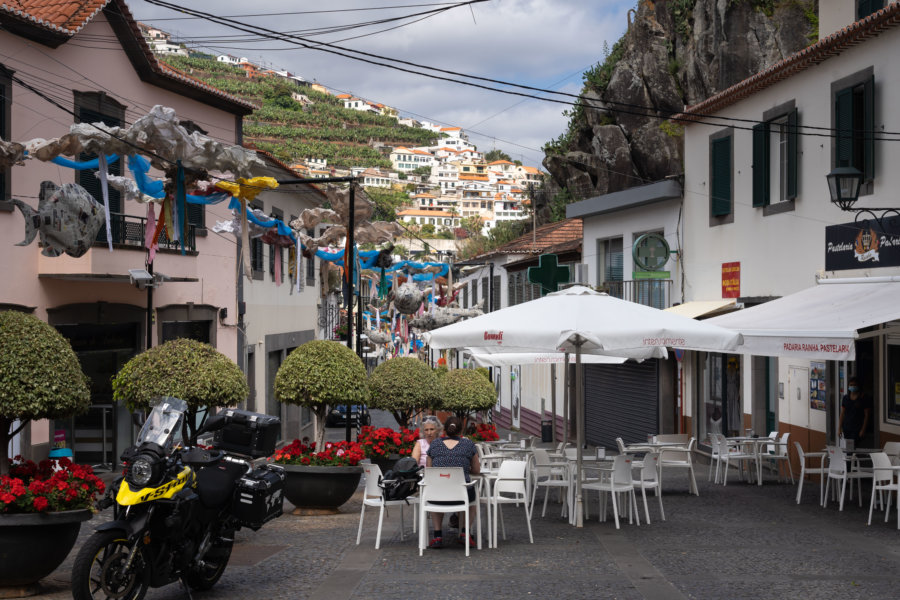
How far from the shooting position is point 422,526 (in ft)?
33.9

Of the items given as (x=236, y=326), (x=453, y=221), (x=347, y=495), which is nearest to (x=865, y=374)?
(x=347, y=495)

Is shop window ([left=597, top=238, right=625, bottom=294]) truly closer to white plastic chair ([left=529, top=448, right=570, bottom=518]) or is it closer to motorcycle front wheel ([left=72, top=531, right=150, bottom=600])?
white plastic chair ([left=529, top=448, right=570, bottom=518])

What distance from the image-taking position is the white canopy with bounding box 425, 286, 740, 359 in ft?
37.7

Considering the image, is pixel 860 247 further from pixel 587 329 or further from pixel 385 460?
pixel 385 460

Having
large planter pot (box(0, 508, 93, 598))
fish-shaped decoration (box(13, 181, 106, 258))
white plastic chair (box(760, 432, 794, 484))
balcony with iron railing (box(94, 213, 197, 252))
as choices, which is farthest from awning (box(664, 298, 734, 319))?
large planter pot (box(0, 508, 93, 598))

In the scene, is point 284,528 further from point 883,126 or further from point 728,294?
point 728,294

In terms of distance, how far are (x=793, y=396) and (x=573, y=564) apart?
34.8ft

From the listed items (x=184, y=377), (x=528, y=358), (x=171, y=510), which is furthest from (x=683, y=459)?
(x=171, y=510)

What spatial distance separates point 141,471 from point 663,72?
32.3 metres

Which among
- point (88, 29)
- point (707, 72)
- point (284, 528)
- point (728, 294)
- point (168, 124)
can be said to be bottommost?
point (284, 528)

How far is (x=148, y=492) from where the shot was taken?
759cm

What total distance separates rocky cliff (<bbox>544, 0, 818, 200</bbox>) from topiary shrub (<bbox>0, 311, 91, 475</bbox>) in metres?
23.4

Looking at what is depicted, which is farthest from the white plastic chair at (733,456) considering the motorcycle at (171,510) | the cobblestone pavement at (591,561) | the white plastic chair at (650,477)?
the motorcycle at (171,510)

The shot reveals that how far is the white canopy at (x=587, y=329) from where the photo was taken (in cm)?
1149
